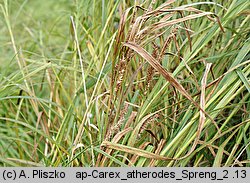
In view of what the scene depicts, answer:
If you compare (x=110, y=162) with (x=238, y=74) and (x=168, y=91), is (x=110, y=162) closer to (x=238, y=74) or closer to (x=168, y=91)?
(x=168, y=91)

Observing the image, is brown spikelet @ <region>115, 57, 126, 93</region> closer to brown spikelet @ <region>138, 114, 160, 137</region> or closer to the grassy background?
the grassy background

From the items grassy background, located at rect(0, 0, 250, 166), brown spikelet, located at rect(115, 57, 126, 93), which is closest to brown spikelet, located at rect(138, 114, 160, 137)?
grassy background, located at rect(0, 0, 250, 166)

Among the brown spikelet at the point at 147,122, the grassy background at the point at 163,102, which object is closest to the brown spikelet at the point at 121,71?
the grassy background at the point at 163,102

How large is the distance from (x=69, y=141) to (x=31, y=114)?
0.35 m

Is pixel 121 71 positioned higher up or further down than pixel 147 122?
higher up

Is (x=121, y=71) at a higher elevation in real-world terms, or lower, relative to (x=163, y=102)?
higher

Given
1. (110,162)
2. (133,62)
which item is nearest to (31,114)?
(133,62)

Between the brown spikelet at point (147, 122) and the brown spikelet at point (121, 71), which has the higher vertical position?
the brown spikelet at point (121, 71)

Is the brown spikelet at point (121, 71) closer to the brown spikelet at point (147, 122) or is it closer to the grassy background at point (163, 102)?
the grassy background at point (163, 102)

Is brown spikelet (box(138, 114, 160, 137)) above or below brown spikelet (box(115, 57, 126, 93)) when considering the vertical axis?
below

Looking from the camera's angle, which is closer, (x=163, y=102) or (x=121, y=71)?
(x=121, y=71)

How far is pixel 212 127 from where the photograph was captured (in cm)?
133

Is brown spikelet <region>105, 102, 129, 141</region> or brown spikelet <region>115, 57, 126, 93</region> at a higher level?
brown spikelet <region>115, 57, 126, 93</region>

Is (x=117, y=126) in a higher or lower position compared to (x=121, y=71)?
lower
